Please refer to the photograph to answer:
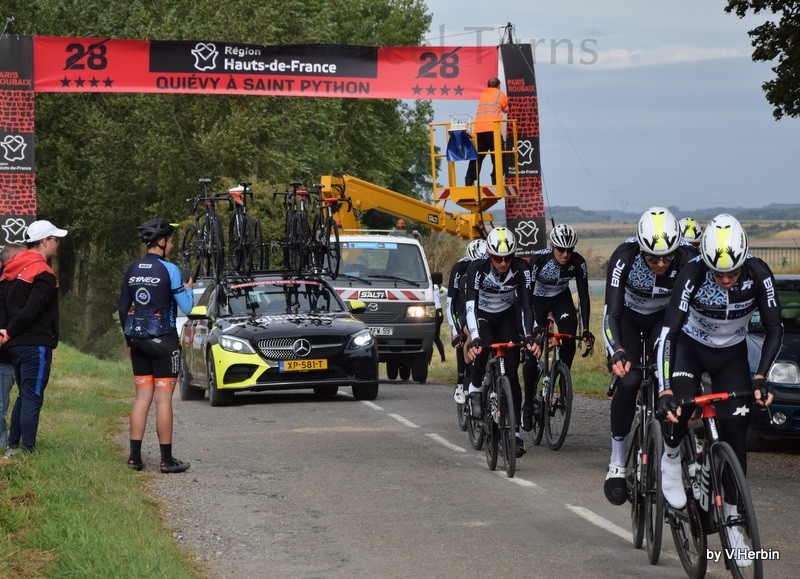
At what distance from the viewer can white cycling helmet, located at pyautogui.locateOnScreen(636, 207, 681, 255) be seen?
8.52m

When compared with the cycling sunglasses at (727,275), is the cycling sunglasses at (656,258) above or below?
above

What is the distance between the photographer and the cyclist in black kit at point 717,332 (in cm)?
744

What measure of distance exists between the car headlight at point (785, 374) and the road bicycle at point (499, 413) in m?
2.60

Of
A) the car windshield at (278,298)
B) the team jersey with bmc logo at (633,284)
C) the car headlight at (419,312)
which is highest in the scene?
the team jersey with bmc logo at (633,284)

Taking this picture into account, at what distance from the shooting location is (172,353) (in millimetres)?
11734

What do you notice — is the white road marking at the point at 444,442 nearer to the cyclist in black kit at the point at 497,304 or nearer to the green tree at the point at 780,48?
the cyclist in black kit at the point at 497,304

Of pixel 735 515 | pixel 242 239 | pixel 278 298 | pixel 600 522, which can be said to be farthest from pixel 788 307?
pixel 242 239

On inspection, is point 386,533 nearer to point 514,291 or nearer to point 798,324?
point 514,291

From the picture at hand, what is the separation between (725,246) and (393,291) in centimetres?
1621

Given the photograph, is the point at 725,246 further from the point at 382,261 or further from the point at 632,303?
the point at 382,261

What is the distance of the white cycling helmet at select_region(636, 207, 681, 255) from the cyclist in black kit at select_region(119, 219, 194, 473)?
442 cm

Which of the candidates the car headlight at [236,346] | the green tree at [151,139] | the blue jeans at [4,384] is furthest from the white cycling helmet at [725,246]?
the green tree at [151,139]

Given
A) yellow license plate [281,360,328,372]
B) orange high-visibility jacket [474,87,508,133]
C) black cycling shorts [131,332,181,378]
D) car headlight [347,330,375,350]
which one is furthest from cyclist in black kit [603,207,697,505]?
orange high-visibility jacket [474,87,508,133]

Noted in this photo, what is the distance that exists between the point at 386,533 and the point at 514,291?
164 inches
